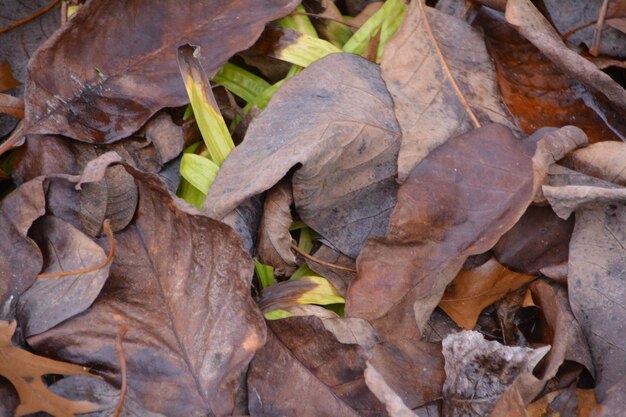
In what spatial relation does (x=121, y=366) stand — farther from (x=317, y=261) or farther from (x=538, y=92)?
(x=538, y=92)

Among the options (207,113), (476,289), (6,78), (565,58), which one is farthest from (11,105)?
(565,58)

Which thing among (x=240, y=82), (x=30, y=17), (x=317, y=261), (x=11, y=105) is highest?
(x=30, y=17)

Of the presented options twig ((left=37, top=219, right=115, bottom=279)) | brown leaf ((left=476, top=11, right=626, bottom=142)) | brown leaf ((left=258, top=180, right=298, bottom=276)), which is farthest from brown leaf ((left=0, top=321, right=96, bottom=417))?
brown leaf ((left=476, top=11, right=626, bottom=142))

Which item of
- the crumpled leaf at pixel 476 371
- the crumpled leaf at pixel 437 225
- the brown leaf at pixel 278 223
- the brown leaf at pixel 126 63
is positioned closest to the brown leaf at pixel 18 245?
the brown leaf at pixel 126 63

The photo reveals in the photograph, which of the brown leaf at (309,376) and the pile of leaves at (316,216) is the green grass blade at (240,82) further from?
the brown leaf at (309,376)

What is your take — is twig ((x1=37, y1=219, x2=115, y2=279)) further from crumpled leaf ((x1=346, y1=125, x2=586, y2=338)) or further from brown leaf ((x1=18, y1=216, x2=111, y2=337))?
crumpled leaf ((x1=346, y1=125, x2=586, y2=338))

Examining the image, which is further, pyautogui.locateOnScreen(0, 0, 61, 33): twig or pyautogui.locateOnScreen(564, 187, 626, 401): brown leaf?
pyautogui.locateOnScreen(0, 0, 61, 33): twig
